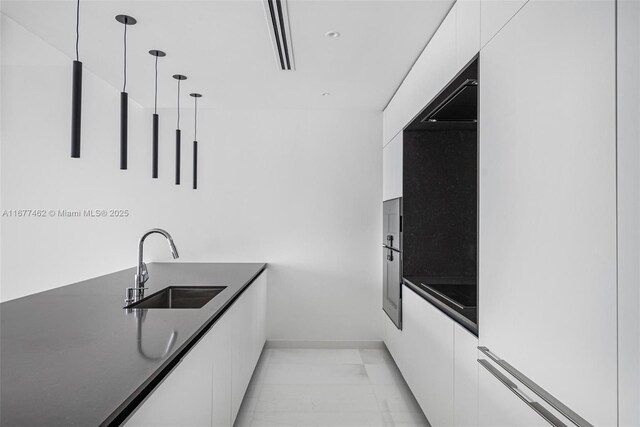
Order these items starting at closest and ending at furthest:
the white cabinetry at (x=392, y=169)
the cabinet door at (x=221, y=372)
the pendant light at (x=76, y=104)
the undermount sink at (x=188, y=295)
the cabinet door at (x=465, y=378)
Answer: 1. the pendant light at (x=76, y=104)
2. the cabinet door at (x=465, y=378)
3. the cabinet door at (x=221, y=372)
4. the undermount sink at (x=188, y=295)
5. the white cabinetry at (x=392, y=169)

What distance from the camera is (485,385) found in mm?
1620

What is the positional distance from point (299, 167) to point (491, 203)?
2.86m

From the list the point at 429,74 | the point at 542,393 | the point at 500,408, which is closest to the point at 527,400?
the point at 542,393

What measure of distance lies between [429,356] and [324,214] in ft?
6.85

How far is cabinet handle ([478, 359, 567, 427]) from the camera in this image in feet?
3.62

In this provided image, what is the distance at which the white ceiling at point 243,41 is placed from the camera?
7.14 ft

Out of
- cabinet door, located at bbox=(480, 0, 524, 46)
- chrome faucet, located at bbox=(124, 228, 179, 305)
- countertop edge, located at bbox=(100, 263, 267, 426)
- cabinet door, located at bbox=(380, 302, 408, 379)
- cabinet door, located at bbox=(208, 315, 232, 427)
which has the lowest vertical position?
cabinet door, located at bbox=(380, 302, 408, 379)

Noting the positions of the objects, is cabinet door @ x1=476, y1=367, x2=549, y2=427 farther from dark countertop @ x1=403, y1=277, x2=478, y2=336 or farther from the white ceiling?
the white ceiling

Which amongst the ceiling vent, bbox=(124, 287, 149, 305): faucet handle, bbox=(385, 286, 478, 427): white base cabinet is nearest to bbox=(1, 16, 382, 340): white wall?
bbox=(385, 286, 478, 427): white base cabinet

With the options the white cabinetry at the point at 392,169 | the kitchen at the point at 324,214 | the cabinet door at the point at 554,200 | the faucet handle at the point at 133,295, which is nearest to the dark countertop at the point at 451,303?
the kitchen at the point at 324,214

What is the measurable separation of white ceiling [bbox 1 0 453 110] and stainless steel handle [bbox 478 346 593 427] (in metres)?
1.72

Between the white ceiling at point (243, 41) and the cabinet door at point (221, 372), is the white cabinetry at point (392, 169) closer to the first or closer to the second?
the white ceiling at point (243, 41)

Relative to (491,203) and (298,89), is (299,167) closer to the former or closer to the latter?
(298,89)

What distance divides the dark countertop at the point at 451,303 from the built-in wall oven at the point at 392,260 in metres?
0.22
